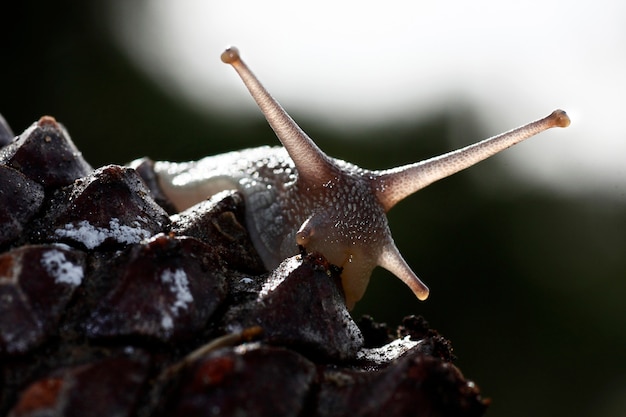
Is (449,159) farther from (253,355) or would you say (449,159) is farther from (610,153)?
(610,153)

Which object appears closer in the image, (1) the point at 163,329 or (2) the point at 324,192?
(1) the point at 163,329

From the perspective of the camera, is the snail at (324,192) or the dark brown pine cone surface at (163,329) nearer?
the dark brown pine cone surface at (163,329)

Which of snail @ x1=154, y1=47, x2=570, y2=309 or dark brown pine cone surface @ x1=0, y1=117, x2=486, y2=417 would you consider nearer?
dark brown pine cone surface @ x1=0, y1=117, x2=486, y2=417
